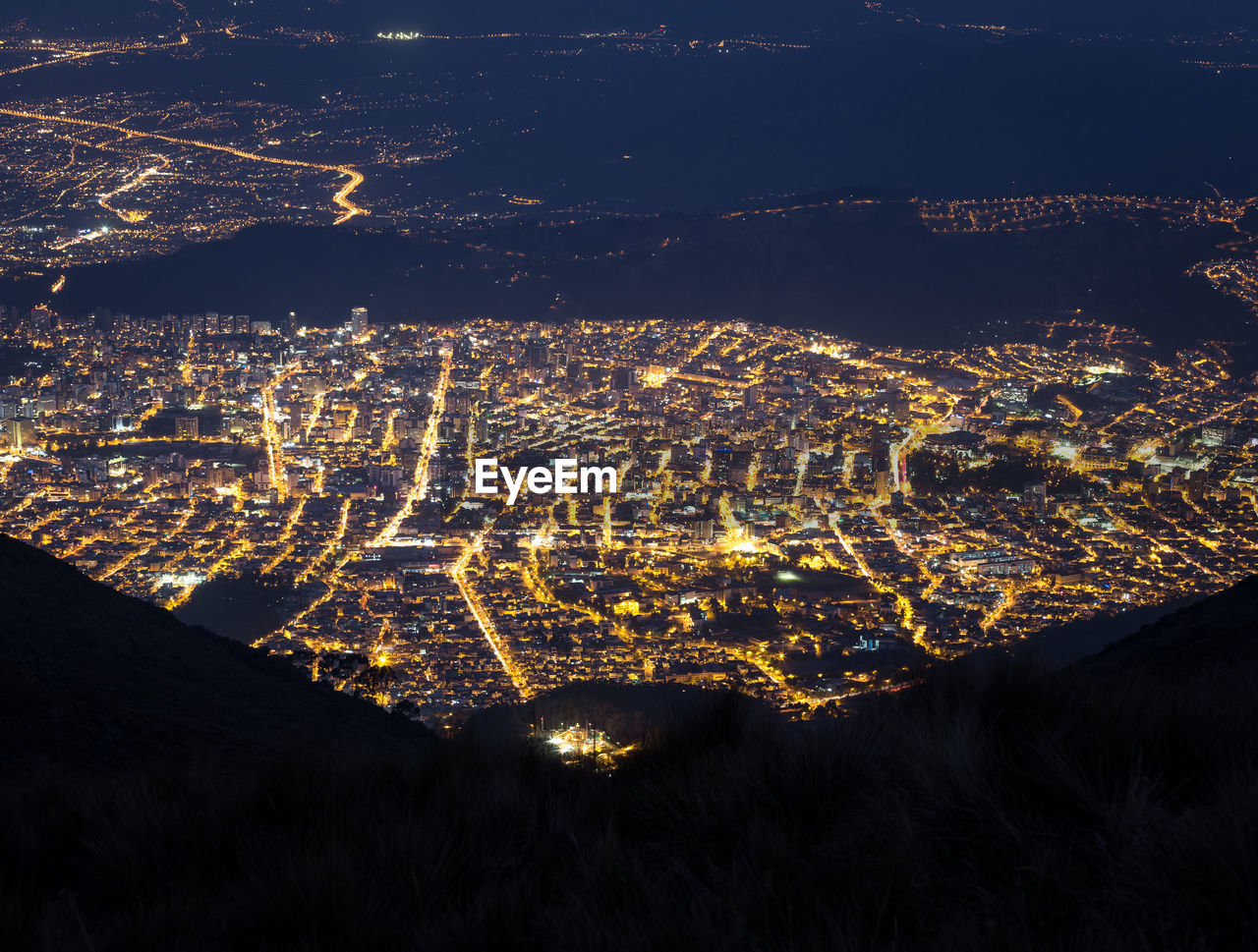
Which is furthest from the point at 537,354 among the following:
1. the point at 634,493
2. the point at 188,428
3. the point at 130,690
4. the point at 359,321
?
the point at 130,690

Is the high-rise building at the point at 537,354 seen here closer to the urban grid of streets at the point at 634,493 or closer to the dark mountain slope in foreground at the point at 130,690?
the urban grid of streets at the point at 634,493

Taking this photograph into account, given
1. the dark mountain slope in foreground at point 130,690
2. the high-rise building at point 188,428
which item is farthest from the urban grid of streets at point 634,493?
the dark mountain slope in foreground at point 130,690

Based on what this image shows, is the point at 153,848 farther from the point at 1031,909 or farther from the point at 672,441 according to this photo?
the point at 672,441

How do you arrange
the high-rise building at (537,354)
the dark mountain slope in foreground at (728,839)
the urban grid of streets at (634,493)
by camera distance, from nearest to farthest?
1. the dark mountain slope in foreground at (728,839)
2. the urban grid of streets at (634,493)
3. the high-rise building at (537,354)

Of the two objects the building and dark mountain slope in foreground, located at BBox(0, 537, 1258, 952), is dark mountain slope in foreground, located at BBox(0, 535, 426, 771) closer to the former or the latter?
dark mountain slope in foreground, located at BBox(0, 537, 1258, 952)

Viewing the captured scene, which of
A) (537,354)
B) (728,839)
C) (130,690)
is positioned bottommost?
(537,354)

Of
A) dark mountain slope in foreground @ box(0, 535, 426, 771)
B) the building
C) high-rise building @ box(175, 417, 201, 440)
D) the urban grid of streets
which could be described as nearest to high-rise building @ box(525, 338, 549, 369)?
the urban grid of streets

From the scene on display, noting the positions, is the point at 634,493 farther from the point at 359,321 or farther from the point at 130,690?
the point at 359,321
